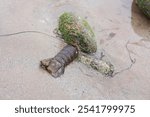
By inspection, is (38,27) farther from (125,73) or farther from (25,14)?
(125,73)

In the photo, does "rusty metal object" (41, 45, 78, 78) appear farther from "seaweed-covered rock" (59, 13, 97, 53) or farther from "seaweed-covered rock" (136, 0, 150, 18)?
"seaweed-covered rock" (136, 0, 150, 18)

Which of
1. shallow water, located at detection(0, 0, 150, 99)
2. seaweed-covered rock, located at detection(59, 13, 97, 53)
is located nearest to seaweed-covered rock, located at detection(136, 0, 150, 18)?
shallow water, located at detection(0, 0, 150, 99)

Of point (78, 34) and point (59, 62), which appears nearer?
point (59, 62)

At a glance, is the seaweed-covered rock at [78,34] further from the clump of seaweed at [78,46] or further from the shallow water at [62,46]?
the shallow water at [62,46]

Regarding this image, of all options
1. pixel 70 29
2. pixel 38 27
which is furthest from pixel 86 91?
pixel 38 27

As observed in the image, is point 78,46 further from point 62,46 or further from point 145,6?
point 145,6

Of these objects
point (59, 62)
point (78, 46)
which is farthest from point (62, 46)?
point (59, 62)
